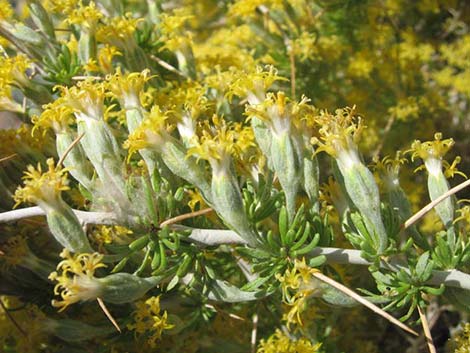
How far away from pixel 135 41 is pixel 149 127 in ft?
Answer: 3.03

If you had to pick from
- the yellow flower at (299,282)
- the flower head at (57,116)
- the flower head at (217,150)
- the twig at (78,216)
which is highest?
the flower head at (57,116)

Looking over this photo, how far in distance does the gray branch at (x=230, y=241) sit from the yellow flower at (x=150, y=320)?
0.34 metres

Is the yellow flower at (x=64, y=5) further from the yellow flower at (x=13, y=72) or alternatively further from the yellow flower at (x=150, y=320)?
the yellow flower at (x=150, y=320)

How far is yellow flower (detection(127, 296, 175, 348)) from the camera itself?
1.87 m

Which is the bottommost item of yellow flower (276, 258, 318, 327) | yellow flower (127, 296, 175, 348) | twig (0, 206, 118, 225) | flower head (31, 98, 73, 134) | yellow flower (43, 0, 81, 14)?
yellow flower (127, 296, 175, 348)

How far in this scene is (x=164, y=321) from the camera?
6.13 feet

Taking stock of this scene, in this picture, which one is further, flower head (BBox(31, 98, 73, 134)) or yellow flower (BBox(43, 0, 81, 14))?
yellow flower (BBox(43, 0, 81, 14))

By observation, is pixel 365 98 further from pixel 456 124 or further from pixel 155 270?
pixel 155 270

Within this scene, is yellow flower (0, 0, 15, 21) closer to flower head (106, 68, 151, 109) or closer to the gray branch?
flower head (106, 68, 151, 109)

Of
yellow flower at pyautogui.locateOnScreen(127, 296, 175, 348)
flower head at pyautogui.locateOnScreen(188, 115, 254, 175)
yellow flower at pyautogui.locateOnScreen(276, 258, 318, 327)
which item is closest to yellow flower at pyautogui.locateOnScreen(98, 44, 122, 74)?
flower head at pyautogui.locateOnScreen(188, 115, 254, 175)

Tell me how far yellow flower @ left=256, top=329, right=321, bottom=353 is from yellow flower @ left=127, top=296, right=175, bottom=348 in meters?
0.37

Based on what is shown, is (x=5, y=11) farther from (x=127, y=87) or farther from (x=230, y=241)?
(x=230, y=241)

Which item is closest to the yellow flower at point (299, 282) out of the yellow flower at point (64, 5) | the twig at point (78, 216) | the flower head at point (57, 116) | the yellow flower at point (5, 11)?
the twig at point (78, 216)

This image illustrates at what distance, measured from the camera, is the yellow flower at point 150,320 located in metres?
1.87
